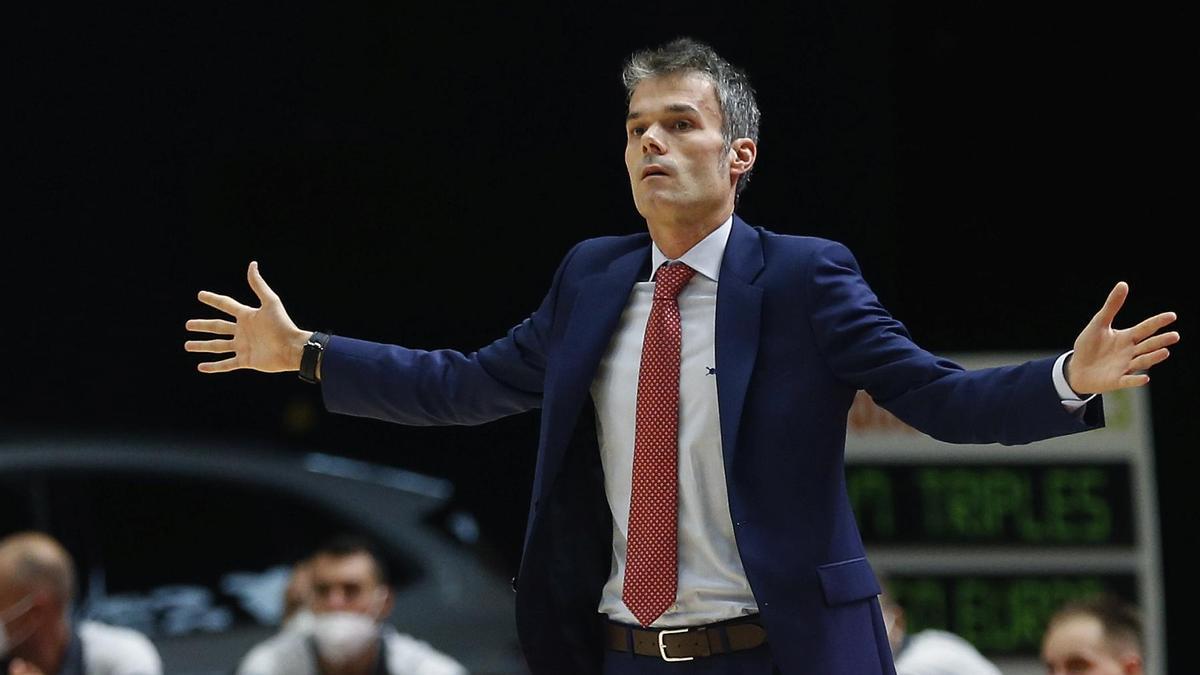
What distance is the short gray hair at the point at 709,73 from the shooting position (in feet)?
8.13

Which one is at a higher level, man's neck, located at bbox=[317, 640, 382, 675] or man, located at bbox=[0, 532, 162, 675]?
man, located at bbox=[0, 532, 162, 675]

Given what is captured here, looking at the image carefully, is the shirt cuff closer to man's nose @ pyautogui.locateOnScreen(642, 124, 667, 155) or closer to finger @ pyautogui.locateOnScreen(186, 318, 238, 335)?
man's nose @ pyautogui.locateOnScreen(642, 124, 667, 155)

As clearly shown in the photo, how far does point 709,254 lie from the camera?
2.42 metres

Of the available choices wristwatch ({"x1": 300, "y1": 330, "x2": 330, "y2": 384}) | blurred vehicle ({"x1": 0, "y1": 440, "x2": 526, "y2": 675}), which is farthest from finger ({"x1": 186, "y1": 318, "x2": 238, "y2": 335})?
blurred vehicle ({"x1": 0, "y1": 440, "x2": 526, "y2": 675})

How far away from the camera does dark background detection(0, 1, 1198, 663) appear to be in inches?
206

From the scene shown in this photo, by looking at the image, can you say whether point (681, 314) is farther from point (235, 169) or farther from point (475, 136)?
point (235, 169)

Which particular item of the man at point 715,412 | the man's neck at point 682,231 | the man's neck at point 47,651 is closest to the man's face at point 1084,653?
the man at point 715,412

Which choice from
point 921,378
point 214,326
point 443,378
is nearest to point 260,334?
point 214,326

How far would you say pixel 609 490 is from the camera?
2393mm

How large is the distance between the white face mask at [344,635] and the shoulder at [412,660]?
6cm

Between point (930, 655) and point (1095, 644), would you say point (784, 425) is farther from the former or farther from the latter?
point (930, 655)

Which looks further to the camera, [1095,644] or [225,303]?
[1095,644]

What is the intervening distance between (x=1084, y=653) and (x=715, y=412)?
183 centimetres

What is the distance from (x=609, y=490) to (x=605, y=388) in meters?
0.15
